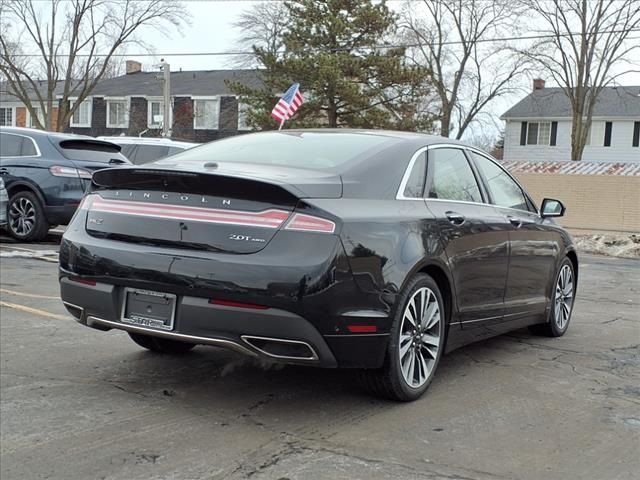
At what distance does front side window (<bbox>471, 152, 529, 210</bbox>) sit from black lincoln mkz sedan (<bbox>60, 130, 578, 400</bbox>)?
0.60m

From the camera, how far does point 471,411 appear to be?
403cm

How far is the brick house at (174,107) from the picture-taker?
138 ft

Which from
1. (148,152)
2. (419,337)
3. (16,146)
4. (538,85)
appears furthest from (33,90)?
(419,337)

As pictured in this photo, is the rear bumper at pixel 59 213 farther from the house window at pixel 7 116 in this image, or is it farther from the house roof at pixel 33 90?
the house window at pixel 7 116

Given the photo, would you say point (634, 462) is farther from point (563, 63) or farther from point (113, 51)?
point (113, 51)

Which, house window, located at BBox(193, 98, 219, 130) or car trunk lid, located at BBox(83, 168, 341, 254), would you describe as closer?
car trunk lid, located at BBox(83, 168, 341, 254)

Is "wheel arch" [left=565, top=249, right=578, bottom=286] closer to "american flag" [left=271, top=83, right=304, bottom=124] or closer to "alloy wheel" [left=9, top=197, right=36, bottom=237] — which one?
"alloy wheel" [left=9, top=197, right=36, bottom=237]

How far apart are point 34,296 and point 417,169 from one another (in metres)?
4.27

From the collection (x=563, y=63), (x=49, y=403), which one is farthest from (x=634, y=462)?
(x=563, y=63)

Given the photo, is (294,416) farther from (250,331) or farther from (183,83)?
(183,83)

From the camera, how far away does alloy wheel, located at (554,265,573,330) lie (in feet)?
20.1

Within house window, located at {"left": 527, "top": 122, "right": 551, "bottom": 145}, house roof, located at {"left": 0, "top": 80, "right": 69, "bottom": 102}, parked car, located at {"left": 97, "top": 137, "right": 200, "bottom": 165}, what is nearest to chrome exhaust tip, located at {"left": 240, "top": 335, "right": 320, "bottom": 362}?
parked car, located at {"left": 97, "top": 137, "right": 200, "bottom": 165}

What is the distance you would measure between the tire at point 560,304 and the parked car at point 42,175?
6.75 meters

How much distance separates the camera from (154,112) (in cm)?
4347
